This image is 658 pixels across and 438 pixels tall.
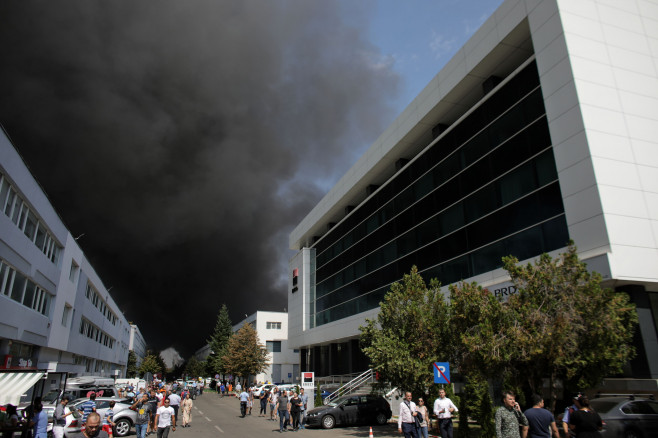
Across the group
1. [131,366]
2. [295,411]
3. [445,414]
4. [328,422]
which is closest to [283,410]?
[295,411]

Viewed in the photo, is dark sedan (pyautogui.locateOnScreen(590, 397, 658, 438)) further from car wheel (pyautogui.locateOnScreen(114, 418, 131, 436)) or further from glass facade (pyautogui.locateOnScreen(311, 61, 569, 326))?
car wheel (pyautogui.locateOnScreen(114, 418, 131, 436))

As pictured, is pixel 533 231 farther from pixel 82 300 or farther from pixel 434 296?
pixel 82 300

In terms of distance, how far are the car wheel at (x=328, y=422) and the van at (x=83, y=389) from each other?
1104 centimetres

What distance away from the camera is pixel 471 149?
89.7ft

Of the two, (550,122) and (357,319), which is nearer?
(550,122)

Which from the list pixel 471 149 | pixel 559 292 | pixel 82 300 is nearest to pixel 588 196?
pixel 559 292

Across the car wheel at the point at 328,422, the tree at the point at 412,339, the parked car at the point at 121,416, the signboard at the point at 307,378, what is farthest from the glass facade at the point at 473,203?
the parked car at the point at 121,416

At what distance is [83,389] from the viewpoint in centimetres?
2523

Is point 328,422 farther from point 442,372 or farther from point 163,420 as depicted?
point 163,420

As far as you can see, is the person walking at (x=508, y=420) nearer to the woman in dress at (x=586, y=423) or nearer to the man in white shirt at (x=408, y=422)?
the woman in dress at (x=586, y=423)

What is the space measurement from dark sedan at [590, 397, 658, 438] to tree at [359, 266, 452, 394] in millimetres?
5908

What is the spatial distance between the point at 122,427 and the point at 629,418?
61.3 ft

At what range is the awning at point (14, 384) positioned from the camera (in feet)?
31.3

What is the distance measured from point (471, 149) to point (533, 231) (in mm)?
7653
